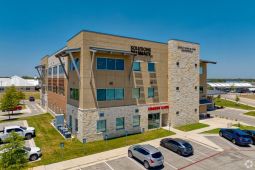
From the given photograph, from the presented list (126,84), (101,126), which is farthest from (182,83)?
(101,126)

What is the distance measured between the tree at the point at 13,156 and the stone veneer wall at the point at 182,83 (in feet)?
84.1

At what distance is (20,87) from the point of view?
364 ft

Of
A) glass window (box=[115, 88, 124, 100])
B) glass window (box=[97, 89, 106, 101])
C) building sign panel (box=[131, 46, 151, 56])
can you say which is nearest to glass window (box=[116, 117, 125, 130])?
glass window (box=[115, 88, 124, 100])

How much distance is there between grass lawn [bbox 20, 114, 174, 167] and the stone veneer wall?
5.93 metres

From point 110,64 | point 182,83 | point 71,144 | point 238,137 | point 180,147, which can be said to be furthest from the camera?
point 182,83

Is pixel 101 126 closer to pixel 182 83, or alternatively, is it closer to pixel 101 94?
pixel 101 94

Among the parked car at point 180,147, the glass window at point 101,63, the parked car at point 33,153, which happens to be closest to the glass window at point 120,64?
the glass window at point 101,63

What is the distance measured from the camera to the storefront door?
103 ft

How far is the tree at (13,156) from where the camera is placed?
511 inches

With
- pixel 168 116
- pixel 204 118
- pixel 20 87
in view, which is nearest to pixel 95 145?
pixel 168 116

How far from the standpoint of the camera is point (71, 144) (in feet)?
78.3

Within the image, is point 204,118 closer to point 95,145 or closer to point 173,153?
point 173,153

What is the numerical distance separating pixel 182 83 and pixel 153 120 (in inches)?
368

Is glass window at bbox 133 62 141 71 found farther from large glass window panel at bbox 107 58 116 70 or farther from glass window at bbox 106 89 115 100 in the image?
glass window at bbox 106 89 115 100
